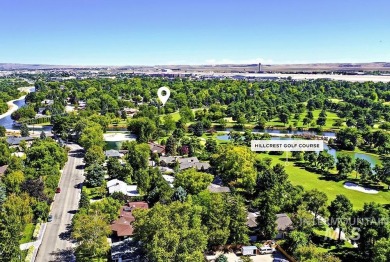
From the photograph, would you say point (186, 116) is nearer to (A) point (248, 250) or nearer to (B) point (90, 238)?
(A) point (248, 250)

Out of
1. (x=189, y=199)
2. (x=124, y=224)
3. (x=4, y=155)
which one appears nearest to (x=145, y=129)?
(x=4, y=155)

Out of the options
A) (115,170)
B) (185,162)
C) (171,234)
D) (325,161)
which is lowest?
(185,162)

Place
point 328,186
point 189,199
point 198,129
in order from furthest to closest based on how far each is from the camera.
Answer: point 198,129 < point 328,186 < point 189,199

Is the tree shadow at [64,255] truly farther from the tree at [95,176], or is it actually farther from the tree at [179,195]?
the tree at [95,176]

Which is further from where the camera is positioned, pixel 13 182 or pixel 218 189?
pixel 218 189

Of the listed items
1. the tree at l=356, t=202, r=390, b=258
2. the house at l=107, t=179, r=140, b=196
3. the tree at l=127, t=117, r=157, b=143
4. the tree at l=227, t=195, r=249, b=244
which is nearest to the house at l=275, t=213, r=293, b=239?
the tree at l=227, t=195, r=249, b=244

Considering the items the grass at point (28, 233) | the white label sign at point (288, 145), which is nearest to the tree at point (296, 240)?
the grass at point (28, 233)
